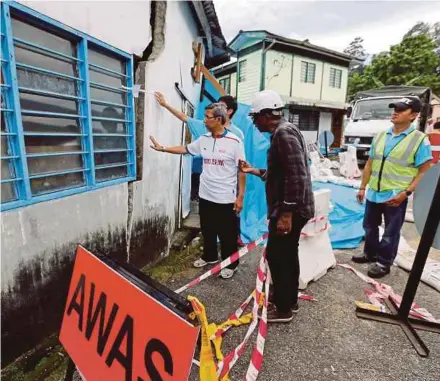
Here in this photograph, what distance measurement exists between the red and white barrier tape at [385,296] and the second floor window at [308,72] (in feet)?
49.6

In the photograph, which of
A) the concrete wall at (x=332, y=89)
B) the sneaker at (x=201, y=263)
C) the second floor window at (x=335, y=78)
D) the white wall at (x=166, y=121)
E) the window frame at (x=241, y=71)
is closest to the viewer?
the white wall at (x=166, y=121)

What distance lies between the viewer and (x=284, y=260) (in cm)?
237

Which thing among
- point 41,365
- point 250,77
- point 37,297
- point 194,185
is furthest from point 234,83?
point 41,365

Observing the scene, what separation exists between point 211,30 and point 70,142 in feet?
14.1

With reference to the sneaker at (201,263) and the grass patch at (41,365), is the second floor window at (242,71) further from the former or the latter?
the grass patch at (41,365)

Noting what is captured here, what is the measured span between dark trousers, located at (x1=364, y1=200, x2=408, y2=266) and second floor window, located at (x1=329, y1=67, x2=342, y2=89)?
16511 mm

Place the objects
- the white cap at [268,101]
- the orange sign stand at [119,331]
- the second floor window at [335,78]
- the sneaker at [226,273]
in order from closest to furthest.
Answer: the orange sign stand at [119,331], the white cap at [268,101], the sneaker at [226,273], the second floor window at [335,78]

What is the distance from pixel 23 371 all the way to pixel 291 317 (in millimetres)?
2027

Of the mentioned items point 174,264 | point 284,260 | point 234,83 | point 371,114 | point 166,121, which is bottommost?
point 174,264

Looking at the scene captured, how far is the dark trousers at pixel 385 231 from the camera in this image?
124 inches

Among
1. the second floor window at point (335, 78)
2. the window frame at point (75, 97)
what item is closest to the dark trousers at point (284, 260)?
the window frame at point (75, 97)

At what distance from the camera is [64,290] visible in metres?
2.25

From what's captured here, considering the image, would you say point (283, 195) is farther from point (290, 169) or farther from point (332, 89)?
point (332, 89)

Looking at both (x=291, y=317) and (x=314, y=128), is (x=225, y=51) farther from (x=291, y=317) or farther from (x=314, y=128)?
(x=314, y=128)
